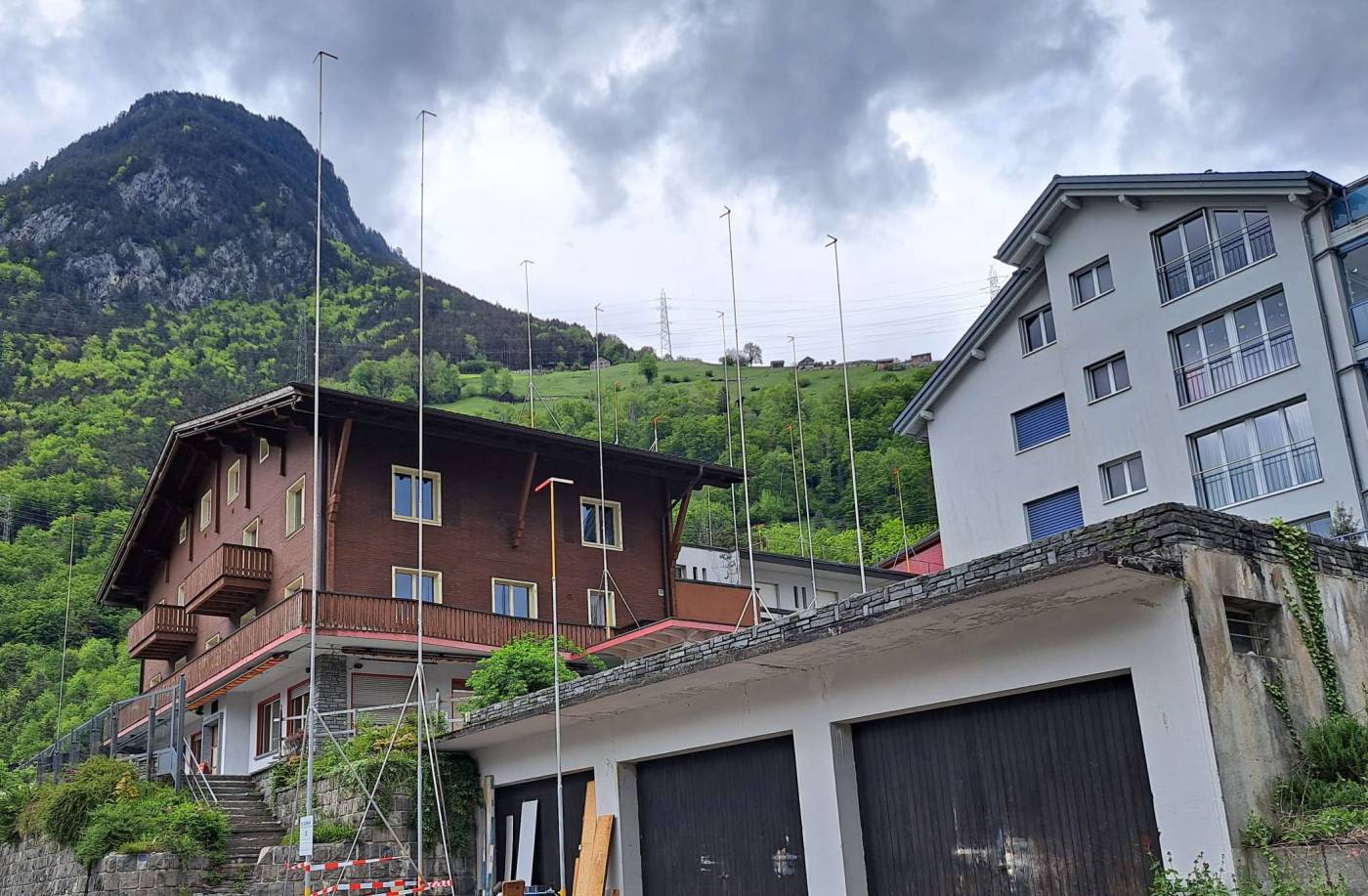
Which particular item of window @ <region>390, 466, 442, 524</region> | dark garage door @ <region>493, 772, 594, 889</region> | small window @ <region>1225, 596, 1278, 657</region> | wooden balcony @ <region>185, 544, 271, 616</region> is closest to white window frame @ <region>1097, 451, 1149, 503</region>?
window @ <region>390, 466, 442, 524</region>

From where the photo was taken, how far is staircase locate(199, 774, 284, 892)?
22.7m

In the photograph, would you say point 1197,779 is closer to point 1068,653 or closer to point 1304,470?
point 1068,653

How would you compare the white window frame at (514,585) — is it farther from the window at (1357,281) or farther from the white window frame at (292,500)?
the window at (1357,281)

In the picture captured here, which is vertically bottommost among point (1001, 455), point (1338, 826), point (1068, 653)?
point (1338, 826)

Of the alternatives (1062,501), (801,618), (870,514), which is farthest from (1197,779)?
(870,514)

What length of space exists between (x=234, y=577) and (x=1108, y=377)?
2346 cm

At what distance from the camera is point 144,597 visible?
4697 cm

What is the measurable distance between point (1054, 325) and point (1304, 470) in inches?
328

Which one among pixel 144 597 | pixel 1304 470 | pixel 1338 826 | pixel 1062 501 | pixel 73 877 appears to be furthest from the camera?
pixel 144 597

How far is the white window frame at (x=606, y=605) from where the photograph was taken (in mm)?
35219

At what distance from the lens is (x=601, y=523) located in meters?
36.1

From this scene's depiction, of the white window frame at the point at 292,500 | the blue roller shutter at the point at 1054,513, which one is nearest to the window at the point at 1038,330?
the blue roller shutter at the point at 1054,513

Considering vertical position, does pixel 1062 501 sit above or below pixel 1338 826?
above

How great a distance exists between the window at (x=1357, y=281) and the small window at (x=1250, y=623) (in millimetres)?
18647
